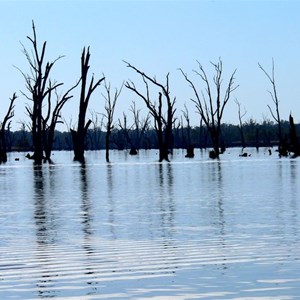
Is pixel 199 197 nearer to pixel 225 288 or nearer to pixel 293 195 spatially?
pixel 293 195

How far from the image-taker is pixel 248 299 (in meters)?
4.91

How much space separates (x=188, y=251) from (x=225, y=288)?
1807 millimetres

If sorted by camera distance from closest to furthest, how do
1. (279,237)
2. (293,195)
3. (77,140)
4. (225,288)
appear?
(225,288) < (279,237) < (293,195) < (77,140)

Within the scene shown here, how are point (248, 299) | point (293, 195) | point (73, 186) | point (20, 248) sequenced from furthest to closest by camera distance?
point (73, 186) → point (293, 195) → point (20, 248) → point (248, 299)

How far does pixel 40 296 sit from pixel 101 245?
2534 mm

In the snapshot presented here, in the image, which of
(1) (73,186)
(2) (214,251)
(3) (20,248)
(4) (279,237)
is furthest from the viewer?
(1) (73,186)

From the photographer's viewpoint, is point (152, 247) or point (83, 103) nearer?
point (152, 247)

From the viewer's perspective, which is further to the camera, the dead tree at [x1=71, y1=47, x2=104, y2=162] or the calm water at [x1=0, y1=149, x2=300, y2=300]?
the dead tree at [x1=71, y1=47, x2=104, y2=162]

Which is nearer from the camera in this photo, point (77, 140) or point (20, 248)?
point (20, 248)

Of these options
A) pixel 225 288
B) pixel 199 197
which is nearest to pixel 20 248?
pixel 225 288

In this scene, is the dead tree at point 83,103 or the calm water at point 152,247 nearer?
the calm water at point 152,247

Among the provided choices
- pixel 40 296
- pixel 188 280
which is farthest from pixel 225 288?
pixel 40 296

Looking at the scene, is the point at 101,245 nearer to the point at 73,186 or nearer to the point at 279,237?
the point at 279,237

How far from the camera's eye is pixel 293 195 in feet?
47.4
